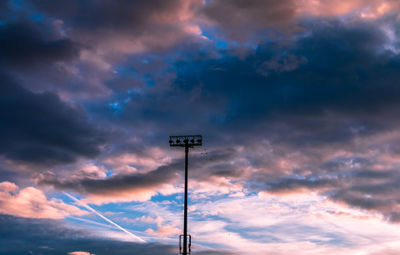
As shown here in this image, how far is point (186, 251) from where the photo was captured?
5141 centimetres

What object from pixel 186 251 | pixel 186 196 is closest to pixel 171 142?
pixel 186 196

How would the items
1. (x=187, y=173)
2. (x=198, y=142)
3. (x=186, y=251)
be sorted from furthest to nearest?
(x=198, y=142) < (x=187, y=173) < (x=186, y=251)

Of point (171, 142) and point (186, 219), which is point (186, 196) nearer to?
point (186, 219)

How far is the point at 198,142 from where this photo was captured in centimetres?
5975

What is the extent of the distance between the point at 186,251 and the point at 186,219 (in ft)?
13.1

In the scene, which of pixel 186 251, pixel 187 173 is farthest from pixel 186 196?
pixel 186 251

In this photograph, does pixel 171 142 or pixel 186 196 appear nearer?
pixel 186 196

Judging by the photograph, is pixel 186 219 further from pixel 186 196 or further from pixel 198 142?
pixel 198 142

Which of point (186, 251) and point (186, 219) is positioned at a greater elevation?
point (186, 219)

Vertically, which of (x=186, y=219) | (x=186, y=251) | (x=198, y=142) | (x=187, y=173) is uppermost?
(x=198, y=142)

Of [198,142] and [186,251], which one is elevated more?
[198,142]

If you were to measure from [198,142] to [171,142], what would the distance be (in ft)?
13.4

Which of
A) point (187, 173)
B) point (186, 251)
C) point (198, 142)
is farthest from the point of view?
point (198, 142)

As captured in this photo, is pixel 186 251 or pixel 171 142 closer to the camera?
pixel 186 251
